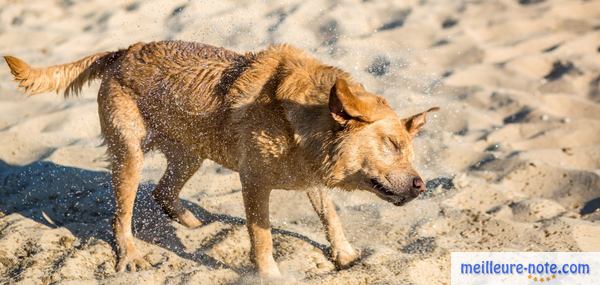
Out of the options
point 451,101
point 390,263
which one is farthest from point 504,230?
point 451,101

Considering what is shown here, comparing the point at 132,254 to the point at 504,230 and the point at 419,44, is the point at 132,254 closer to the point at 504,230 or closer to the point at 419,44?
the point at 504,230

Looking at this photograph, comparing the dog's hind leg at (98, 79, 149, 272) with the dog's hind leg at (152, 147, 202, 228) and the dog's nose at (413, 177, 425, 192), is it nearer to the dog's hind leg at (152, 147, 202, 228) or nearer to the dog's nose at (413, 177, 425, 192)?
the dog's hind leg at (152, 147, 202, 228)

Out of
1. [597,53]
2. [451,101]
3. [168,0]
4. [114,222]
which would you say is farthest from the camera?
[168,0]

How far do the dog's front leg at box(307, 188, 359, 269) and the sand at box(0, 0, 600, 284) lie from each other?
103 millimetres

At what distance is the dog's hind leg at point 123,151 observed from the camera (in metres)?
5.56

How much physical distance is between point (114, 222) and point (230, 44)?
166 inches

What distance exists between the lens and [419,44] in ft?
31.0

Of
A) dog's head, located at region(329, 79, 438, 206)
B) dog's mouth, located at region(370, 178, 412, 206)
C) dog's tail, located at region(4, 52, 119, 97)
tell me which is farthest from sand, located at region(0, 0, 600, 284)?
dog's tail, located at region(4, 52, 119, 97)

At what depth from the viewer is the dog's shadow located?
592 centimetres

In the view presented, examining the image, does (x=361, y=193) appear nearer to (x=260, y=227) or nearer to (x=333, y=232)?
(x=333, y=232)

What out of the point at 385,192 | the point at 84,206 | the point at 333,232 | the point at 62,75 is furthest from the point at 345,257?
the point at 62,75

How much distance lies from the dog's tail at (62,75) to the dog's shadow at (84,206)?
1.10 m

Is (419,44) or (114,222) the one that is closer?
(114,222)

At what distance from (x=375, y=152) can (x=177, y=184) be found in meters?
2.21
